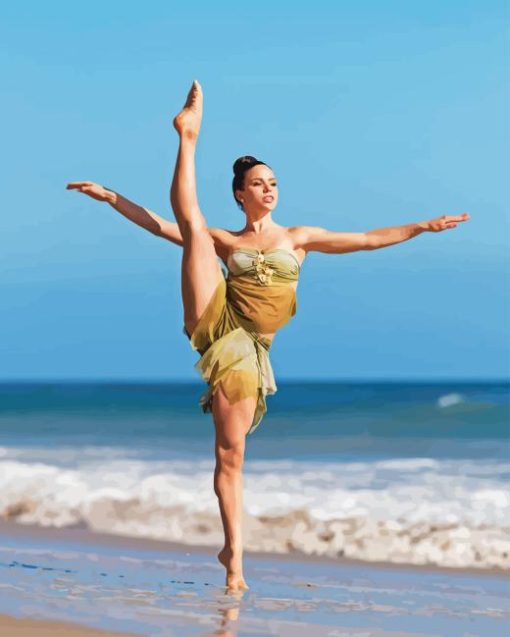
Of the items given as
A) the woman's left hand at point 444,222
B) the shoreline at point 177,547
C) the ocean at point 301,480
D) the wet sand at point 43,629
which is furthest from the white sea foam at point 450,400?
the wet sand at point 43,629

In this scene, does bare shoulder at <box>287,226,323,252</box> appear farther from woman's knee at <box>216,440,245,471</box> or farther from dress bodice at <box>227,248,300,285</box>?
woman's knee at <box>216,440,245,471</box>

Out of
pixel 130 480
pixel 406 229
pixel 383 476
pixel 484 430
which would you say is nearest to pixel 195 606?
pixel 406 229

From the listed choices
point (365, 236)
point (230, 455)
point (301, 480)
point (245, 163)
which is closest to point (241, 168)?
point (245, 163)

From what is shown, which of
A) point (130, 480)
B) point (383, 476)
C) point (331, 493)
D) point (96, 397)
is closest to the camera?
point (331, 493)

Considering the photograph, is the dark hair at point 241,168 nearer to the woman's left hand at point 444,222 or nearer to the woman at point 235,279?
the woman at point 235,279

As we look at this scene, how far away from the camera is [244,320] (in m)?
6.63

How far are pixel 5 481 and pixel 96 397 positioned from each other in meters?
26.0

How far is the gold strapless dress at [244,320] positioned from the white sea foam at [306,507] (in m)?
2.55

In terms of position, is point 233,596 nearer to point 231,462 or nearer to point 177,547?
point 231,462

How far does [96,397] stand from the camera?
126ft

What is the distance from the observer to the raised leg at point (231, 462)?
256 inches

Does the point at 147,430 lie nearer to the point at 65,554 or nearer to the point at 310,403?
the point at 310,403

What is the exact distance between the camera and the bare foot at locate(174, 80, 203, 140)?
6.47 meters

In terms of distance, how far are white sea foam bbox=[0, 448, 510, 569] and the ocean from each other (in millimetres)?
17
